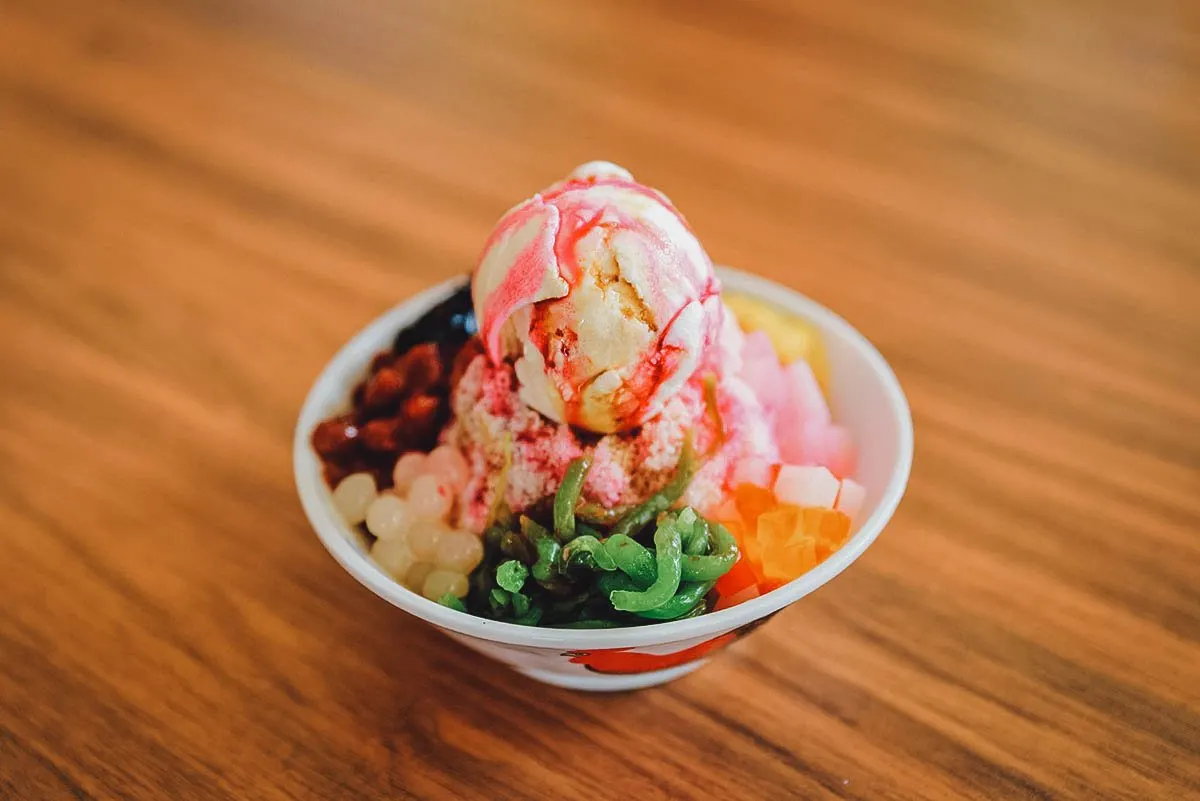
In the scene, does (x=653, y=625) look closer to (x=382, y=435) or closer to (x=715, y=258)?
(x=382, y=435)

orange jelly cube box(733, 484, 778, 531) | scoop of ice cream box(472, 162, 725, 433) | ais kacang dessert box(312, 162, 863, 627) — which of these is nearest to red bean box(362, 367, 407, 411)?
ais kacang dessert box(312, 162, 863, 627)

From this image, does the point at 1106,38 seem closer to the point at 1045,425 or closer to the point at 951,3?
the point at 951,3

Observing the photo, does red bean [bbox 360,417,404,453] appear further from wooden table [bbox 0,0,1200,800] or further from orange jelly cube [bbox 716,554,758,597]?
orange jelly cube [bbox 716,554,758,597]

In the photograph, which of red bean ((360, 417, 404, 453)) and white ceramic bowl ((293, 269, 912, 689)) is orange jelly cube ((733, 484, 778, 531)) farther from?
red bean ((360, 417, 404, 453))

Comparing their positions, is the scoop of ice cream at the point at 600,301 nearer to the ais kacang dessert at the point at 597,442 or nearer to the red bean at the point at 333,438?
the ais kacang dessert at the point at 597,442

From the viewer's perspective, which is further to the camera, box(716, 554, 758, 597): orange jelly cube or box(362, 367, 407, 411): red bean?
box(362, 367, 407, 411): red bean

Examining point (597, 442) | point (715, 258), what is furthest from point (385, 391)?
point (715, 258)

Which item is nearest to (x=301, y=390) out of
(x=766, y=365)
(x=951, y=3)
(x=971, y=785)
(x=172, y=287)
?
(x=172, y=287)

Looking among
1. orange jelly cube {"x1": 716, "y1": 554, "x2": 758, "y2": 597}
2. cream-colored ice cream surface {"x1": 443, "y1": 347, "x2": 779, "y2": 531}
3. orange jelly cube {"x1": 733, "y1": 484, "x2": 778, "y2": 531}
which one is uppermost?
cream-colored ice cream surface {"x1": 443, "y1": 347, "x2": 779, "y2": 531}

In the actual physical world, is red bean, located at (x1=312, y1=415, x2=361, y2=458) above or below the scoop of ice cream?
below
